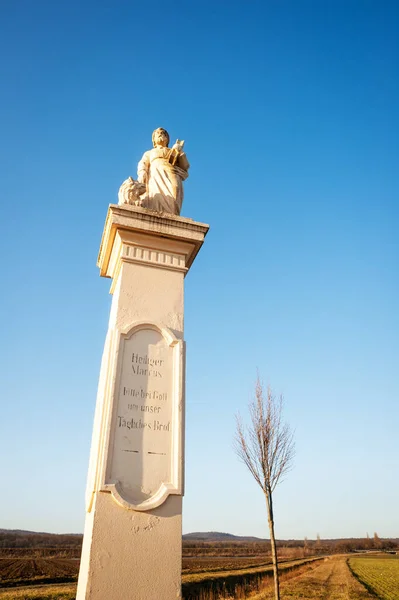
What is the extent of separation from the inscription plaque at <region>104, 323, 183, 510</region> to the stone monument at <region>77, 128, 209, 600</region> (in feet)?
0.03

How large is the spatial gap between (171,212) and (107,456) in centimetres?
320

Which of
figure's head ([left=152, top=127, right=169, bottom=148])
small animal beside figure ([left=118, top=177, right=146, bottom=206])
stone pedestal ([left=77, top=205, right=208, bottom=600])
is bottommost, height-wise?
stone pedestal ([left=77, top=205, right=208, bottom=600])

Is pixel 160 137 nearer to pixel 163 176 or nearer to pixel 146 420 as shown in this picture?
pixel 163 176

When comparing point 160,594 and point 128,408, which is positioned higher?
point 128,408

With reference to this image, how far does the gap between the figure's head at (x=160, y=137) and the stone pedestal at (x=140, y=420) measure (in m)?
1.66

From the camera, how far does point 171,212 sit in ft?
19.9

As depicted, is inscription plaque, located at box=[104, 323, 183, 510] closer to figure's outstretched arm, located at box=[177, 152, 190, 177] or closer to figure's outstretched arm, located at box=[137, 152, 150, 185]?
figure's outstretched arm, located at box=[137, 152, 150, 185]

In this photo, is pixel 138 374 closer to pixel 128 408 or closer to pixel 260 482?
pixel 128 408

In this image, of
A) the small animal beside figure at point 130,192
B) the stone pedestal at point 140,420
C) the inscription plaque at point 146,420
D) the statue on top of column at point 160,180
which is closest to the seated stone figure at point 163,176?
the statue on top of column at point 160,180

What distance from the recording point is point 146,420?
469cm

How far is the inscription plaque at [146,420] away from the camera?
4.38 m

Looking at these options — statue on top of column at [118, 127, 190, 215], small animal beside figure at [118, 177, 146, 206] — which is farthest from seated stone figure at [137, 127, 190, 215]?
small animal beside figure at [118, 177, 146, 206]

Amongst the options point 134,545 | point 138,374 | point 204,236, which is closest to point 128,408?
point 138,374

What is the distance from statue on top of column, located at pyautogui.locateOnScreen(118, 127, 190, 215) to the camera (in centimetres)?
593
